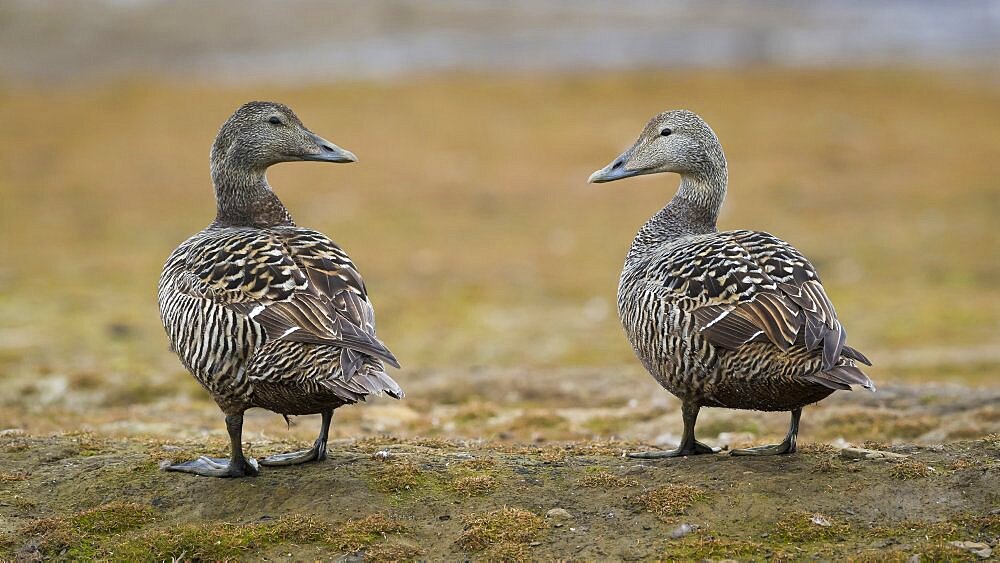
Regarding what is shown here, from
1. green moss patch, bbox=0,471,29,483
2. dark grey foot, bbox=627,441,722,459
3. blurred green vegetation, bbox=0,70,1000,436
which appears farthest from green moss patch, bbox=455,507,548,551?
blurred green vegetation, bbox=0,70,1000,436

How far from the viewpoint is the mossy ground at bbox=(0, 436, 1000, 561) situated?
6652mm

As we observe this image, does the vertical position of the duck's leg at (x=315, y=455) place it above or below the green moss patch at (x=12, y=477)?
above

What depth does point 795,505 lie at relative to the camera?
7031mm

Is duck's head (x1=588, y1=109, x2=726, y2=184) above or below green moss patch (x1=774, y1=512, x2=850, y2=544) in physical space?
above

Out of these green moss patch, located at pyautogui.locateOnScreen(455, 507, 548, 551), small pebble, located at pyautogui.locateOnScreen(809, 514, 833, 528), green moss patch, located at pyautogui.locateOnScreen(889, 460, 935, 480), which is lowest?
green moss patch, located at pyautogui.locateOnScreen(455, 507, 548, 551)

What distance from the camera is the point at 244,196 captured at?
8.84m

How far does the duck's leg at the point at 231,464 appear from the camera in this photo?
7.60 metres

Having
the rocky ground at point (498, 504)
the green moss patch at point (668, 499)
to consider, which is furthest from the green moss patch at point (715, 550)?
the green moss patch at point (668, 499)

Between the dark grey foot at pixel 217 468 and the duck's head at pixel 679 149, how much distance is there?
355cm

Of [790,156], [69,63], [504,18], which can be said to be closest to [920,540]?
[790,156]

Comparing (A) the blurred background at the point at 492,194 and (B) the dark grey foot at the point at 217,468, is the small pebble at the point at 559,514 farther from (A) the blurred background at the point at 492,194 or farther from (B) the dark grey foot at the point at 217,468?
(A) the blurred background at the point at 492,194

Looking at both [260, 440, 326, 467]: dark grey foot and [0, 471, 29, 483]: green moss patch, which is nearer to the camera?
[0, 471, 29, 483]: green moss patch

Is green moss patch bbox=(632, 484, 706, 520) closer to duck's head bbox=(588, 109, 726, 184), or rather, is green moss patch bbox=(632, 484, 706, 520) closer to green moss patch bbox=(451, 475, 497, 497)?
green moss patch bbox=(451, 475, 497, 497)

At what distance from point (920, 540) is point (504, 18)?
241 feet
